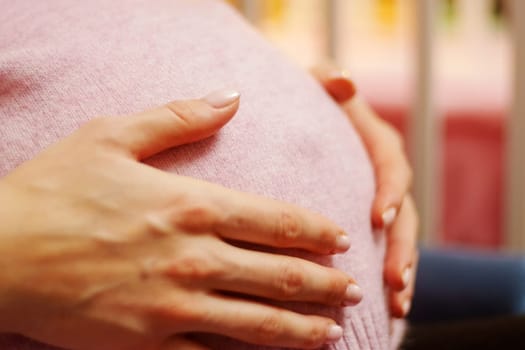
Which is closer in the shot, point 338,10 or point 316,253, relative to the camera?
point 316,253

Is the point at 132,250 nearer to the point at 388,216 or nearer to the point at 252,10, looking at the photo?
the point at 388,216

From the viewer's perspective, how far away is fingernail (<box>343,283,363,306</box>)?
1.77 feet

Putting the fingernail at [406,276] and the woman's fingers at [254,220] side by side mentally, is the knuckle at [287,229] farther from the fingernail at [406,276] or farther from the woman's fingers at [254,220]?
the fingernail at [406,276]

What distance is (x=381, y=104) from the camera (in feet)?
4.90

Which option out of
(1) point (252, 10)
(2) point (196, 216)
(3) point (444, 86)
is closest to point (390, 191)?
(2) point (196, 216)

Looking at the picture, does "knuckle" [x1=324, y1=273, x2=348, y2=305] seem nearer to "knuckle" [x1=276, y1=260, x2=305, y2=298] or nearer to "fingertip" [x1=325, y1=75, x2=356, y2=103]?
"knuckle" [x1=276, y1=260, x2=305, y2=298]

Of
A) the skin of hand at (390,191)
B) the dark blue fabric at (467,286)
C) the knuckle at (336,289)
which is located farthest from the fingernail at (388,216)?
the dark blue fabric at (467,286)

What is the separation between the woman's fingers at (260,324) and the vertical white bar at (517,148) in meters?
0.81

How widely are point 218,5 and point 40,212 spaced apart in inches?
13.3

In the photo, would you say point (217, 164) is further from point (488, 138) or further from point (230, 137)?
point (488, 138)

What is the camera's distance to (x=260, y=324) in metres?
0.49

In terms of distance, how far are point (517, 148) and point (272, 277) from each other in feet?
2.82

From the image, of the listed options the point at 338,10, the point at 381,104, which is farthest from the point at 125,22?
the point at 381,104

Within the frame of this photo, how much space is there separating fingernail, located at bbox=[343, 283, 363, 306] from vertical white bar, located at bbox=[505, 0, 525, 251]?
2.56ft
